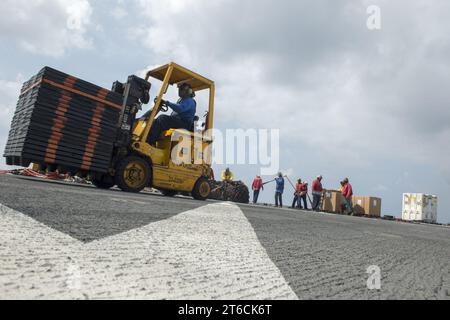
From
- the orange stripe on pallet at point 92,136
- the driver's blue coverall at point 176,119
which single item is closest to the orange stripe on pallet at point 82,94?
the orange stripe on pallet at point 92,136

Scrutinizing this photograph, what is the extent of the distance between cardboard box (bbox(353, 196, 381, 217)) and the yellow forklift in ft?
49.9

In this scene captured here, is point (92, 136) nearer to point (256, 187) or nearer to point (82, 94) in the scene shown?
point (82, 94)

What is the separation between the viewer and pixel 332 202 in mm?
22922

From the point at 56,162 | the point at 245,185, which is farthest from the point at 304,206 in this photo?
the point at 56,162

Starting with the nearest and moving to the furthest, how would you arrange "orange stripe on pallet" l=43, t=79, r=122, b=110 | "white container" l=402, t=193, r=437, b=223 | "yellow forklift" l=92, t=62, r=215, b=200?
"orange stripe on pallet" l=43, t=79, r=122, b=110 < "yellow forklift" l=92, t=62, r=215, b=200 < "white container" l=402, t=193, r=437, b=223

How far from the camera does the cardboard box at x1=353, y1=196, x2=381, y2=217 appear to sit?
23.0 metres

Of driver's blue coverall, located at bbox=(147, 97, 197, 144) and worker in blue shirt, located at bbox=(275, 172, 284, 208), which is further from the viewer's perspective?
worker in blue shirt, located at bbox=(275, 172, 284, 208)

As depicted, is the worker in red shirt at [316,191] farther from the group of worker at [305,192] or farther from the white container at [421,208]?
the white container at [421,208]

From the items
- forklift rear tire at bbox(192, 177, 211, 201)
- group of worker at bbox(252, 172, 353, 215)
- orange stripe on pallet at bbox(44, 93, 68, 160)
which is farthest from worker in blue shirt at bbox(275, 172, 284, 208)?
orange stripe on pallet at bbox(44, 93, 68, 160)

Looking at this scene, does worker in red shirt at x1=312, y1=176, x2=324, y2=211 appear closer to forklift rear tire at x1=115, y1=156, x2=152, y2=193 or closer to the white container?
the white container

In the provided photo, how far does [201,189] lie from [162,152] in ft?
6.03
